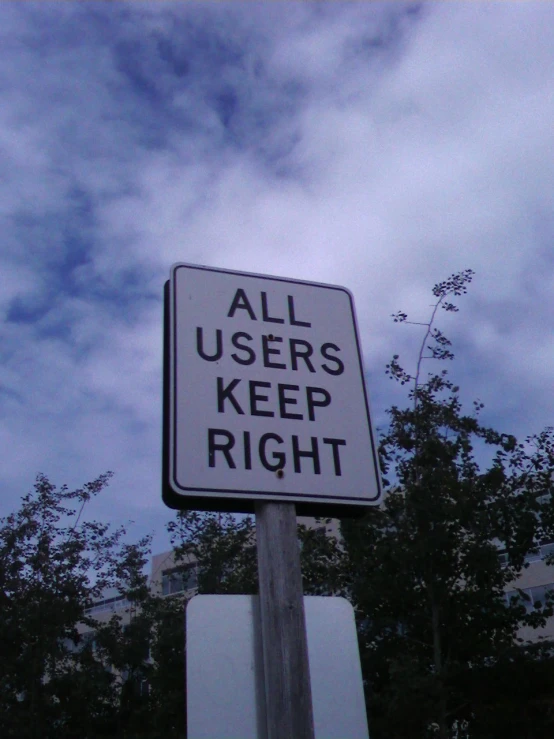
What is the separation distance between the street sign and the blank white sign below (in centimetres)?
35

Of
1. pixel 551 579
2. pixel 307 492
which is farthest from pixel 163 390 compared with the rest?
pixel 551 579

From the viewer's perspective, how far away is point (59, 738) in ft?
64.2

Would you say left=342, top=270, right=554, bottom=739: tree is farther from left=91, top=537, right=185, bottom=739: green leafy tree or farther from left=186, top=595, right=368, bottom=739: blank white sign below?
left=186, top=595, right=368, bottom=739: blank white sign below

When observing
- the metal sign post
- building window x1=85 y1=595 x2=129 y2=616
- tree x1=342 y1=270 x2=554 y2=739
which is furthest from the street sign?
building window x1=85 y1=595 x2=129 y2=616

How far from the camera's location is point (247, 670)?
2.07m

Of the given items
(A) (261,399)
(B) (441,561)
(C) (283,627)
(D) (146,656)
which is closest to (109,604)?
(D) (146,656)

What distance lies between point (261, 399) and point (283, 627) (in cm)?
72

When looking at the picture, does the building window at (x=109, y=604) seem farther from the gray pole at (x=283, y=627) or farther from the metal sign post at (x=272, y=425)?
the gray pole at (x=283, y=627)

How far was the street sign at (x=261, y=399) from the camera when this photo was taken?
2.39 metres

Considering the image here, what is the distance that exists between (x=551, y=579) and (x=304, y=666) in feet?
102

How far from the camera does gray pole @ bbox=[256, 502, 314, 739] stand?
2021 millimetres

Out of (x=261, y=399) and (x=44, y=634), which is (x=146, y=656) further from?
(x=261, y=399)

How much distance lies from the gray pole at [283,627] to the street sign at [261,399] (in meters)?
0.09

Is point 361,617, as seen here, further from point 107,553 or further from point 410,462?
point 107,553
